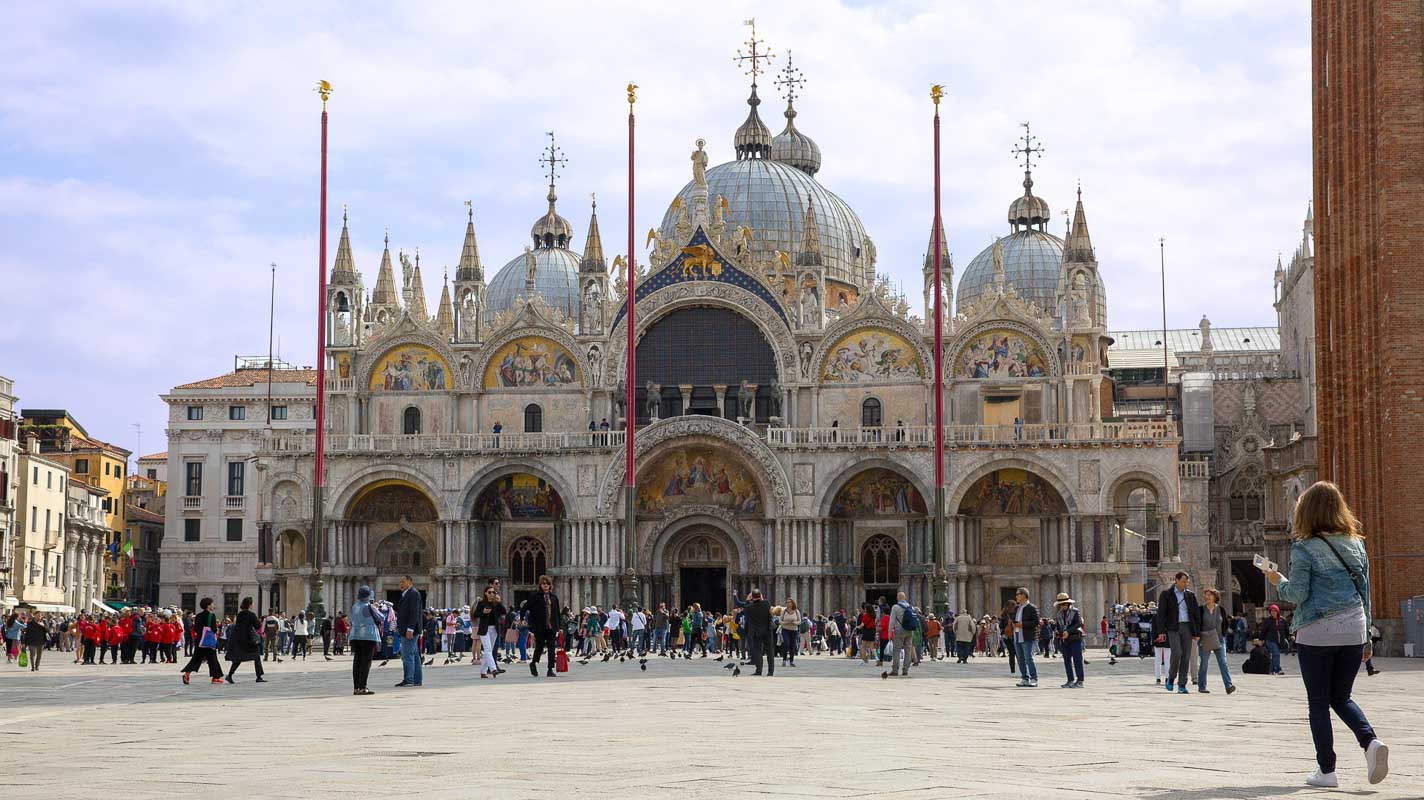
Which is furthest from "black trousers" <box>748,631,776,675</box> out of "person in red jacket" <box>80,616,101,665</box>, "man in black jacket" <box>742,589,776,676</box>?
"person in red jacket" <box>80,616,101,665</box>

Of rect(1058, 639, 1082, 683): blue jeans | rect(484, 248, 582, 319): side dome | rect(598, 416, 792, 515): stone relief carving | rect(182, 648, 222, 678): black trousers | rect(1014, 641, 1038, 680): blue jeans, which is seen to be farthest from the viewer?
rect(484, 248, 582, 319): side dome

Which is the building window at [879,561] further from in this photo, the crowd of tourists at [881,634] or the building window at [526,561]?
the building window at [526,561]

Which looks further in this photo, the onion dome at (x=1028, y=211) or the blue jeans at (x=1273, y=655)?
the onion dome at (x=1028, y=211)

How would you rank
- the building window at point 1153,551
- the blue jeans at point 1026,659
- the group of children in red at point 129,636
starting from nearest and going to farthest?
the blue jeans at point 1026,659 → the group of children in red at point 129,636 → the building window at point 1153,551

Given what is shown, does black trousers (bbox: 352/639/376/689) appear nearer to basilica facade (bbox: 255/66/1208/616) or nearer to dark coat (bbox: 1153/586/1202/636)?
dark coat (bbox: 1153/586/1202/636)

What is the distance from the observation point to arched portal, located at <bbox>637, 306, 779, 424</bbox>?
198ft

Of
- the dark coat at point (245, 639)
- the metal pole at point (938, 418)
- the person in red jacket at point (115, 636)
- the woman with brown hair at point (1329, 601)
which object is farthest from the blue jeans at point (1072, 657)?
the person in red jacket at point (115, 636)

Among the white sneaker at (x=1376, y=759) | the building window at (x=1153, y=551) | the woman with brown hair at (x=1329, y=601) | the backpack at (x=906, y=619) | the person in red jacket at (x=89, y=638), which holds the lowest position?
the person in red jacket at (x=89, y=638)

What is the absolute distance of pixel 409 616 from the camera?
2578 centimetres

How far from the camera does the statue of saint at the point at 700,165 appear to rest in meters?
61.8

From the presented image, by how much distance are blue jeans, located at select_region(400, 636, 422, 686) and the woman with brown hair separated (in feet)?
52.7

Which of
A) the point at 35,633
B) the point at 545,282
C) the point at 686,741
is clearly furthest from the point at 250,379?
the point at 686,741

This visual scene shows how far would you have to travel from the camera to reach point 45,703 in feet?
74.9

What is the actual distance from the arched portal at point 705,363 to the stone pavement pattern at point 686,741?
33.7 m
